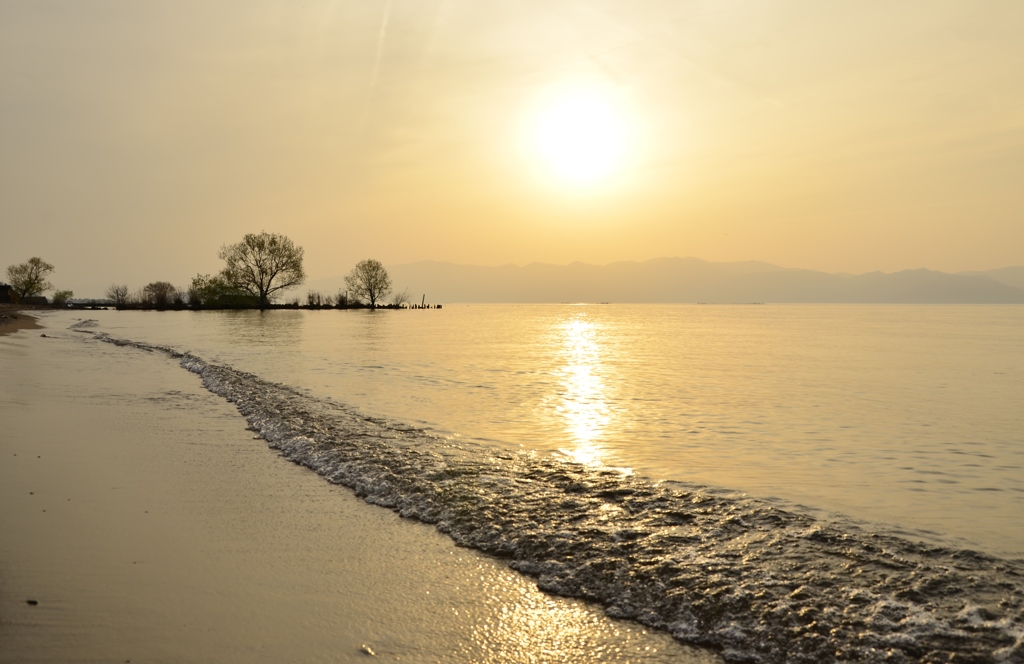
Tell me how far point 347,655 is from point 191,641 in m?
1.08

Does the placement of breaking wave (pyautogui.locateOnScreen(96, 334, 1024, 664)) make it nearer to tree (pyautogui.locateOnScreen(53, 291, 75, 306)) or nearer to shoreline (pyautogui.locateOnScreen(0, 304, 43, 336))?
shoreline (pyautogui.locateOnScreen(0, 304, 43, 336))

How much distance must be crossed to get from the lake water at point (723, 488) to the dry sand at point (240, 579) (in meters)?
0.62

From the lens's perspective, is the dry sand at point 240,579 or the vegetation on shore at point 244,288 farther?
the vegetation on shore at point 244,288

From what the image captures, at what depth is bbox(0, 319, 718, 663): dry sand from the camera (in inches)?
170

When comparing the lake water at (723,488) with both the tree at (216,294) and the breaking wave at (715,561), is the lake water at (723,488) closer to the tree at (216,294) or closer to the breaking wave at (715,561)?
the breaking wave at (715,561)

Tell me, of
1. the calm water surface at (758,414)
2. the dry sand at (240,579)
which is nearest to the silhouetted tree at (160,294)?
the calm water surface at (758,414)

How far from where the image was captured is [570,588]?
18.3 ft

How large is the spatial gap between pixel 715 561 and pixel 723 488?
2.90 metres

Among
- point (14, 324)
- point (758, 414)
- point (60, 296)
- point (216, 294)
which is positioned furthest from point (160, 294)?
point (758, 414)

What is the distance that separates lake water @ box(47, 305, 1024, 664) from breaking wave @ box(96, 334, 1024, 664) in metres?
0.02

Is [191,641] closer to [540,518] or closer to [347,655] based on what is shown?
[347,655]

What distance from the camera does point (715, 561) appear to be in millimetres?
6113

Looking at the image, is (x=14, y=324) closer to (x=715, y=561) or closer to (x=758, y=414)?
(x=758, y=414)

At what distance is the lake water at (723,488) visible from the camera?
5.10 meters
